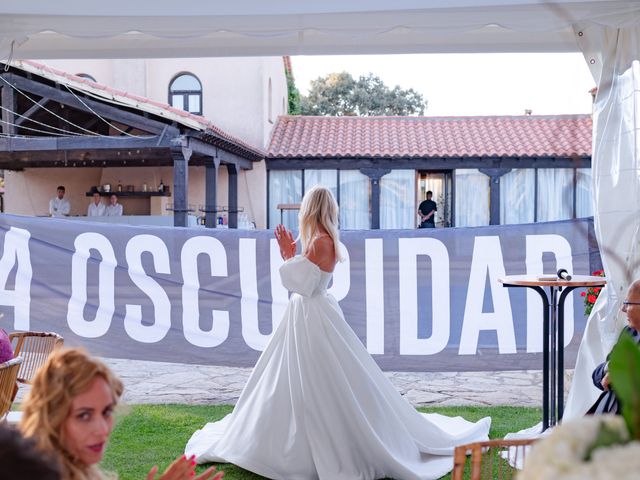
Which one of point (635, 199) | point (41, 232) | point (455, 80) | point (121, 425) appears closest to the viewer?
point (635, 199)

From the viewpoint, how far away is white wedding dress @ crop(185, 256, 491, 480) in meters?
4.87

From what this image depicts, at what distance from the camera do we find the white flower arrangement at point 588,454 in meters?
0.83

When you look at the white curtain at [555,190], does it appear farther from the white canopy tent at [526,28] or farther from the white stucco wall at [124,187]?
the white canopy tent at [526,28]

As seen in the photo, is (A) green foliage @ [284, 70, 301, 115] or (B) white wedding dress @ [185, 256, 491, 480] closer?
(B) white wedding dress @ [185, 256, 491, 480]

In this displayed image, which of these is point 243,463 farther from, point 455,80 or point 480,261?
point 455,80

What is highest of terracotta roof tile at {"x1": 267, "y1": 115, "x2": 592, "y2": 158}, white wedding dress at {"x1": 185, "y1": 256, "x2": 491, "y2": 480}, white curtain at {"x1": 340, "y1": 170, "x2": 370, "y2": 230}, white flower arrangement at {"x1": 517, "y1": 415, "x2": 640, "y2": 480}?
terracotta roof tile at {"x1": 267, "y1": 115, "x2": 592, "y2": 158}

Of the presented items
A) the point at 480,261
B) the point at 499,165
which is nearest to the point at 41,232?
the point at 480,261

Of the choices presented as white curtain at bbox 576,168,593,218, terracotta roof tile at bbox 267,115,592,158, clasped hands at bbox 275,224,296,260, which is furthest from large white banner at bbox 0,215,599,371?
white curtain at bbox 576,168,593,218

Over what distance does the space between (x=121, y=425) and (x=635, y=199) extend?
164 inches

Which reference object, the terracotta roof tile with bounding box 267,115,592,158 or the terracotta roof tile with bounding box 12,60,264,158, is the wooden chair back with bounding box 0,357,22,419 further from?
the terracotta roof tile with bounding box 267,115,592,158

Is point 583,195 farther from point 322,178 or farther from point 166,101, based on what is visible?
point 166,101

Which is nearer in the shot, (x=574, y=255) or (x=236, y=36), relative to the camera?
(x=236, y=36)

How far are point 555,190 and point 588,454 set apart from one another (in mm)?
22934

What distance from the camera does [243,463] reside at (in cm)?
493
